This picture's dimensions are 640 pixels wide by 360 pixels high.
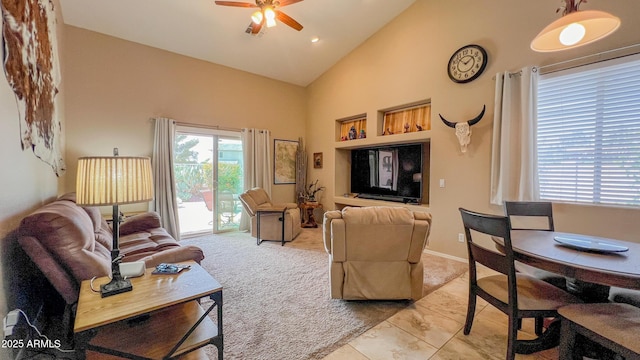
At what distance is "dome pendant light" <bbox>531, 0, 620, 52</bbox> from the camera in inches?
60.9

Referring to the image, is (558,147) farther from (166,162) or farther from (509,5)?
(166,162)

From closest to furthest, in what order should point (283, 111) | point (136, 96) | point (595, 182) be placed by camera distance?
point (595, 182) < point (136, 96) < point (283, 111)

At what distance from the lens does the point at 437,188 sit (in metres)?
3.84

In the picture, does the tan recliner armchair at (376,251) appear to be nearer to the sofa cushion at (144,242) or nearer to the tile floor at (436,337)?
the tile floor at (436,337)

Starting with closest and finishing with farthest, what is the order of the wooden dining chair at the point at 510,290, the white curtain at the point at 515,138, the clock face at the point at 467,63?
the wooden dining chair at the point at 510,290, the white curtain at the point at 515,138, the clock face at the point at 467,63

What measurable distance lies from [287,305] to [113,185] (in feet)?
5.82

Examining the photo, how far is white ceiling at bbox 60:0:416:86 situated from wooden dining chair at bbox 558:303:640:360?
437cm

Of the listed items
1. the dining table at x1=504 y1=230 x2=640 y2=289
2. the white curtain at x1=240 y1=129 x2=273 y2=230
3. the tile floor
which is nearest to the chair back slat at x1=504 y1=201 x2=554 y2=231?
the dining table at x1=504 y1=230 x2=640 y2=289

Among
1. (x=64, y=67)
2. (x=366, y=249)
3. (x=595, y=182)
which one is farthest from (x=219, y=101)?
(x=595, y=182)

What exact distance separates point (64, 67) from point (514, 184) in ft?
20.8

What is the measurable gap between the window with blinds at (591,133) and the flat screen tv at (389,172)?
1.58 metres

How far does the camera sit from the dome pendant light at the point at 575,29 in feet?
5.08

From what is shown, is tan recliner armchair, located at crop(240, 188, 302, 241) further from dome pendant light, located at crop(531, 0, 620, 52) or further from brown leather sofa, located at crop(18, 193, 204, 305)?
dome pendant light, located at crop(531, 0, 620, 52)

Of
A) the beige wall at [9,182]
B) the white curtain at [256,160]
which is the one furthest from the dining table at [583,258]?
the white curtain at [256,160]
